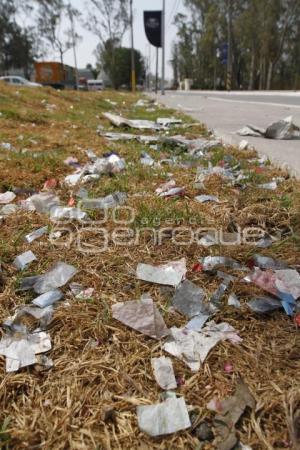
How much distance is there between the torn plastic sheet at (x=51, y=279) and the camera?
1507 millimetres

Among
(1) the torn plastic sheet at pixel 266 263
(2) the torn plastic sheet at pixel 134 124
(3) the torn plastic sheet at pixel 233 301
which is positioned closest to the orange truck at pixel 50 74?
(2) the torn plastic sheet at pixel 134 124

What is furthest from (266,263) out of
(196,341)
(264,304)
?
(196,341)

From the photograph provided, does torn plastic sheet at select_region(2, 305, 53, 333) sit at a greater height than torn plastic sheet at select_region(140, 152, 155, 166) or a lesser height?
lesser

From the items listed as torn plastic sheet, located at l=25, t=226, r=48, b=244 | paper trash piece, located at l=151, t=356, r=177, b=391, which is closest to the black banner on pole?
torn plastic sheet, located at l=25, t=226, r=48, b=244

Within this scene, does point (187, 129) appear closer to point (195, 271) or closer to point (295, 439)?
point (195, 271)

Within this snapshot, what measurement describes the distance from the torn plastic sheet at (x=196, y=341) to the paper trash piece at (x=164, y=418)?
0.49ft

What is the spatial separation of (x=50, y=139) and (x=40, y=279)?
322 centimetres

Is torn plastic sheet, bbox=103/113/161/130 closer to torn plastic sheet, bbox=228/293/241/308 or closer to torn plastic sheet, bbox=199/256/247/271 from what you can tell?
torn plastic sheet, bbox=199/256/247/271

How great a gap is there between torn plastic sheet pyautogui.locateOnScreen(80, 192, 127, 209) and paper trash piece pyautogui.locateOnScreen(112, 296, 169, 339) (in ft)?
3.19

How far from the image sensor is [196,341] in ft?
4.05

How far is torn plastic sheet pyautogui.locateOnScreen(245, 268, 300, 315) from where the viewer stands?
1.39 metres

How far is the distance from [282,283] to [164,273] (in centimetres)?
46

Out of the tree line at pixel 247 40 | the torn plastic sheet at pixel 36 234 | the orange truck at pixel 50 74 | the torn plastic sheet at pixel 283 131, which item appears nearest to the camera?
the torn plastic sheet at pixel 36 234

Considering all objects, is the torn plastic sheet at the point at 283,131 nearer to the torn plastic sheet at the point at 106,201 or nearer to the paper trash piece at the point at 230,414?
the torn plastic sheet at the point at 106,201
